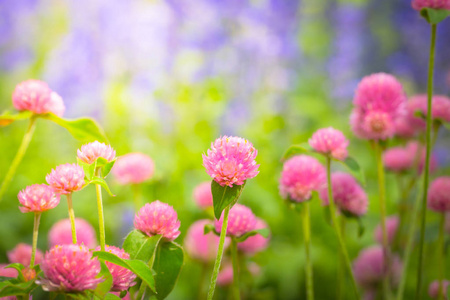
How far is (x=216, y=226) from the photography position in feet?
1.42

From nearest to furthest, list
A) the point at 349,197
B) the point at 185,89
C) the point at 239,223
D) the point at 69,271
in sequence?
1. the point at 69,271
2. the point at 239,223
3. the point at 349,197
4. the point at 185,89

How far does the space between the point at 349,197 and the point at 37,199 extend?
1.24 ft

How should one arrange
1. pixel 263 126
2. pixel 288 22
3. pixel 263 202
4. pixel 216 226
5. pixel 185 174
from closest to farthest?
pixel 216 226
pixel 263 202
pixel 185 174
pixel 263 126
pixel 288 22

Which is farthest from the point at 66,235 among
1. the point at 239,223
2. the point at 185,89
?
the point at 185,89

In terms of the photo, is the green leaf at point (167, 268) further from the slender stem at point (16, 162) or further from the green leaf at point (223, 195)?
the slender stem at point (16, 162)

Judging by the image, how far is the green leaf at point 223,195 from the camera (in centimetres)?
31

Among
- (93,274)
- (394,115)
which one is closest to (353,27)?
(394,115)

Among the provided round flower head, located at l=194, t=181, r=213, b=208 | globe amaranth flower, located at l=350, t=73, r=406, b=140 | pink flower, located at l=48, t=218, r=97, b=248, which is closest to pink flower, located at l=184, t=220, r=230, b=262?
round flower head, located at l=194, t=181, r=213, b=208

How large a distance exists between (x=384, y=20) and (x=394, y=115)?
1.71 meters

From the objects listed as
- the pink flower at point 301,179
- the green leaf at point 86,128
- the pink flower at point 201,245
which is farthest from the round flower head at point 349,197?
the green leaf at point 86,128

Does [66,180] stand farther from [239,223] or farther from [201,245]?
[201,245]

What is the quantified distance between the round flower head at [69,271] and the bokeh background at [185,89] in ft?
2.09

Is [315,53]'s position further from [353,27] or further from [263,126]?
[263,126]

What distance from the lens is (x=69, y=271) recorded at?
27 cm
